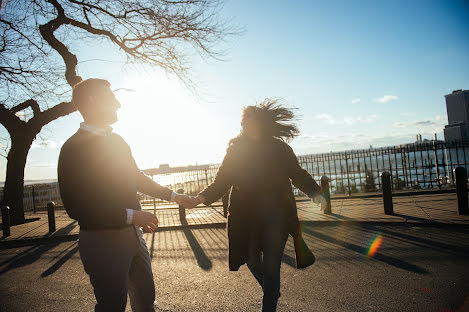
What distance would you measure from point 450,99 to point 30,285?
6849cm

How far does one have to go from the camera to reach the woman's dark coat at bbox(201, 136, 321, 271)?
9.65ft

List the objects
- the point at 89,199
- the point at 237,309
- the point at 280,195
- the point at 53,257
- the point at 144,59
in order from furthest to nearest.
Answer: the point at 144,59 < the point at 53,257 < the point at 237,309 < the point at 280,195 < the point at 89,199

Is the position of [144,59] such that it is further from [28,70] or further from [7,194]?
[7,194]

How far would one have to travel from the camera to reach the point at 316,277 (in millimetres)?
4336

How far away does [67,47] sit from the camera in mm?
13023

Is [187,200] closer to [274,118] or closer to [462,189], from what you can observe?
[274,118]

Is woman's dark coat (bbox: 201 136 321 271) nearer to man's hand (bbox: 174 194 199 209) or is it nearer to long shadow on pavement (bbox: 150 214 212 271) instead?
man's hand (bbox: 174 194 199 209)

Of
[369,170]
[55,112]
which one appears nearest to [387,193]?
[369,170]

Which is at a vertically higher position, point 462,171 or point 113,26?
point 113,26

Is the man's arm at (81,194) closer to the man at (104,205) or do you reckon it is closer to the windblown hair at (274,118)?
the man at (104,205)

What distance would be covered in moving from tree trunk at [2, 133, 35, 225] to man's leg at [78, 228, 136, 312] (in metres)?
12.5

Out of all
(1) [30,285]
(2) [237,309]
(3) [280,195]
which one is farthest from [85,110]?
(1) [30,285]

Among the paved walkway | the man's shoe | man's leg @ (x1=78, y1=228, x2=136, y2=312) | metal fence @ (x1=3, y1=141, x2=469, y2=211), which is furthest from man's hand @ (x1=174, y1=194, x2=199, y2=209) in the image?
metal fence @ (x1=3, y1=141, x2=469, y2=211)

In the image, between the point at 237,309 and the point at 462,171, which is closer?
the point at 237,309
